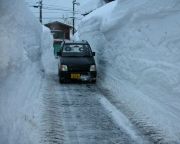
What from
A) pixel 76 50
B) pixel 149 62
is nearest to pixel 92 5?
pixel 76 50

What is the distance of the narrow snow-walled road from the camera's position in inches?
293

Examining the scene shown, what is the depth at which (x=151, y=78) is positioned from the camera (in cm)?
955

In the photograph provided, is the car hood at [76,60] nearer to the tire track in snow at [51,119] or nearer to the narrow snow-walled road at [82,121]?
the tire track in snow at [51,119]

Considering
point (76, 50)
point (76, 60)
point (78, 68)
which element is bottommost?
point (78, 68)

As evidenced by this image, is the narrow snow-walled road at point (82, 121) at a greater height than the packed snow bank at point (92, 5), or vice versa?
the packed snow bank at point (92, 5)

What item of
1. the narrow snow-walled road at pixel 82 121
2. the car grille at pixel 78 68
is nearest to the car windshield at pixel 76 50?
the car grille at pixel 78 68

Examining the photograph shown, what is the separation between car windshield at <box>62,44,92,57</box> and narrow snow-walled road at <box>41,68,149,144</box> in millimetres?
3854

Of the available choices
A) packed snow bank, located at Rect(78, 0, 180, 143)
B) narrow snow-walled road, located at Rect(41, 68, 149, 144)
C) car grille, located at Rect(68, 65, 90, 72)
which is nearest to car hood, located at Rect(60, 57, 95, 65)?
car grille, located at Rect(68, 65, 90, 72)

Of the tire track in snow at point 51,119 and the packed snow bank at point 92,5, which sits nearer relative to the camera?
the tire track in snow at point 51,119

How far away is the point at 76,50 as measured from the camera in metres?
17.7

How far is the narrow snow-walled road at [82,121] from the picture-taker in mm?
7453

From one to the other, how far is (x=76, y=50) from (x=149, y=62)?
8.18 m

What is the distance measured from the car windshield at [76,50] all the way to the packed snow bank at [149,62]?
2432 millimetres

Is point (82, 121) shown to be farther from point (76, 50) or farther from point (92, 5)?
point (92, 5)
